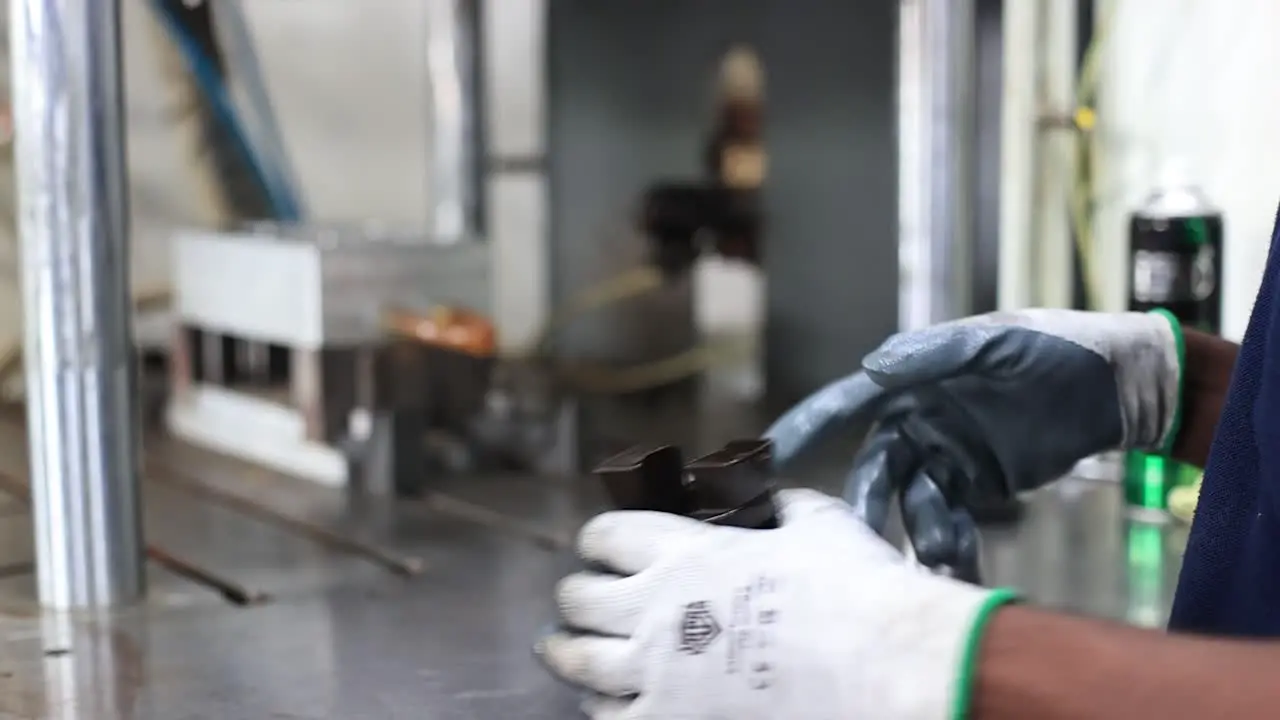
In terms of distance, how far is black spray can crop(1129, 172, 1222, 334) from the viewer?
1.17 metres

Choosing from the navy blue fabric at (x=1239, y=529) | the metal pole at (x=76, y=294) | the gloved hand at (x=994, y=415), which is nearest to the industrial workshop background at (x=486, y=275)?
the metal pole at (x=76, y=294)

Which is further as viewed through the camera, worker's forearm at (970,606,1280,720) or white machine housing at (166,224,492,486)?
white machine housing at (166,224,492,486)

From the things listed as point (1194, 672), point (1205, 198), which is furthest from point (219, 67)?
point (1194, 672)

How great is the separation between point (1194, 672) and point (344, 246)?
96cm

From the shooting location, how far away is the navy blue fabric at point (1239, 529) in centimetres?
63

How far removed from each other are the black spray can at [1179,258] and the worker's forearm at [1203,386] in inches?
12.4

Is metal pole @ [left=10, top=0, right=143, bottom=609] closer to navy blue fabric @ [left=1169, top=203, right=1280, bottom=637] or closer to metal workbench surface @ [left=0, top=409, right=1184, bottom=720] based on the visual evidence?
metal workbench surface @ [left=0, top=409, right=1184, bottom=720]

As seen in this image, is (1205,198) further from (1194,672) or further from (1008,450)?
(1194,672)

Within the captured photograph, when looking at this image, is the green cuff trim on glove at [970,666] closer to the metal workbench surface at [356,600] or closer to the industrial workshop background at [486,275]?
the industrial workshop background at [486,275]

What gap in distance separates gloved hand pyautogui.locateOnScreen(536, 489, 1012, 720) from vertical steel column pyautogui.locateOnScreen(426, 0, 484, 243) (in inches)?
45.4

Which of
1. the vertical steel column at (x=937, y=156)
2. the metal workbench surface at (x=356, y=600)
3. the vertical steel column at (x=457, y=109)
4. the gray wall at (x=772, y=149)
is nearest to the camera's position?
the metal workbench surface at (x=356, y=600)

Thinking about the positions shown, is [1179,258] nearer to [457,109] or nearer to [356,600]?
[356,600]

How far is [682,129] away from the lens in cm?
186

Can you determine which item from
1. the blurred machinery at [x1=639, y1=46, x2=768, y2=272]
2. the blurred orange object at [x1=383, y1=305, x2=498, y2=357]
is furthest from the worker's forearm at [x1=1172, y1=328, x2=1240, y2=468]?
the blurred machinery at [x1=639, y1=46, x2=768, y2=272]
